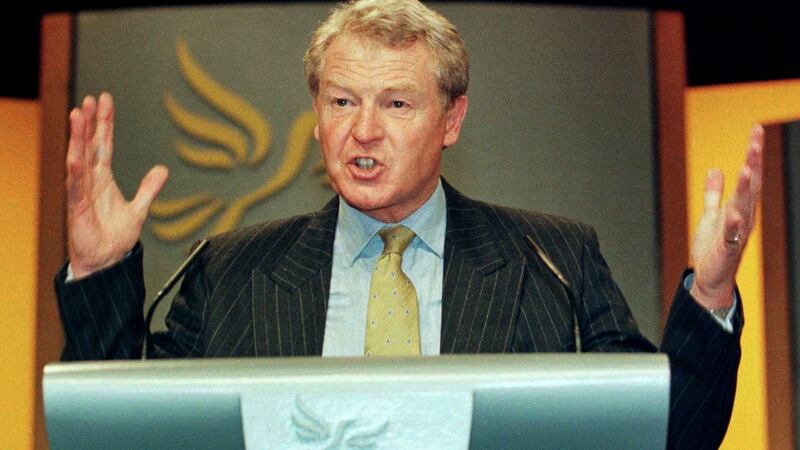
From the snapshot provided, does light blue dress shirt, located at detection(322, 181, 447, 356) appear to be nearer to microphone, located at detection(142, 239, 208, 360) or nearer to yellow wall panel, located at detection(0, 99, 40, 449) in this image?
microphone, located at detection(142, 239, 208, 360)

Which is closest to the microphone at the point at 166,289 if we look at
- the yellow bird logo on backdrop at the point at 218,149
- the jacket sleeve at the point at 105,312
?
the jacket sleeve at the point at 105,312

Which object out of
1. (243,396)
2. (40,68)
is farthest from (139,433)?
(40,68)

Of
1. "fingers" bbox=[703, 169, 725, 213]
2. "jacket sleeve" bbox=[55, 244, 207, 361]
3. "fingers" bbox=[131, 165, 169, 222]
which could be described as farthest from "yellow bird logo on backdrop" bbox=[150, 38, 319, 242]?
"fingers" bbox=[703, 169, 725, 213]

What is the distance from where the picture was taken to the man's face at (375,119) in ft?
6.03

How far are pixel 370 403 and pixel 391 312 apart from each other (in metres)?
0.69

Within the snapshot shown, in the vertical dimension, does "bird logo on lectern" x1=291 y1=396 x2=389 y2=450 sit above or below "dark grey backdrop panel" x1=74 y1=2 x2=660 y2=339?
below

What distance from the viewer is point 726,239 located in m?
1.47

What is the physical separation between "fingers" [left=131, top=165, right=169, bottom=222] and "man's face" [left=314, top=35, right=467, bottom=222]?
285mm

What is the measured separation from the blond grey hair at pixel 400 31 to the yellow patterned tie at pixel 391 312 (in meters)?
0.32

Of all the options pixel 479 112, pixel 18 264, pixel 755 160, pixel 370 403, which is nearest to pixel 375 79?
pixel 755 160

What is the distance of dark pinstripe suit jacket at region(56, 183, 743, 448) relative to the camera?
1.56m

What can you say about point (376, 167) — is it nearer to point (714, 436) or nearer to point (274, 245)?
point (274, 245)

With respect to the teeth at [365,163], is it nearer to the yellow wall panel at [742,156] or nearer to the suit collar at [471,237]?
the suit collar at [471,237]

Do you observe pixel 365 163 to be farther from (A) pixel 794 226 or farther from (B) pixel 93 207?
(A) pixel 794 226
